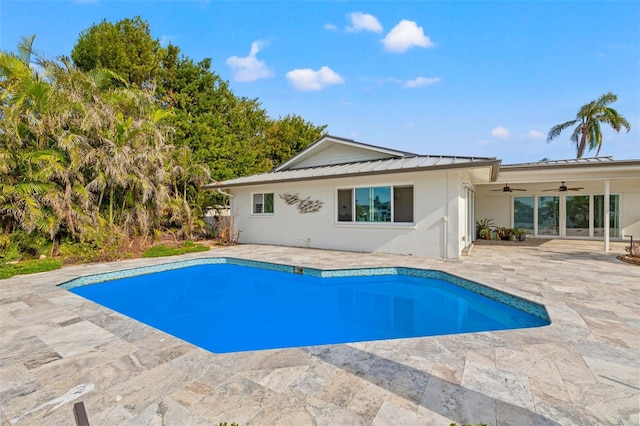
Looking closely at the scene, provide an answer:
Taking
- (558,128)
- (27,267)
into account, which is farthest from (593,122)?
(27,267)

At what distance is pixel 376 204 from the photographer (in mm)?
10797

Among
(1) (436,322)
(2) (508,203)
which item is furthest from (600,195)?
(1) (436,322)

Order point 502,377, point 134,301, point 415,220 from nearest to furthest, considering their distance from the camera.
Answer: point 502,377 → point 134,301 → point 415,220

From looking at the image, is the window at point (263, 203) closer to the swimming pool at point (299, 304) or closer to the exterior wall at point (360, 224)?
the exterior wall at point (360, 224)

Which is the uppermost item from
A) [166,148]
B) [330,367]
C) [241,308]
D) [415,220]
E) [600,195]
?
[166,148]

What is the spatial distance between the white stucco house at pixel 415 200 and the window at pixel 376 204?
0.11 ft

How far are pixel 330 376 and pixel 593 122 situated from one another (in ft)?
89.4

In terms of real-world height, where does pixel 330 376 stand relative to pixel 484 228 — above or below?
below

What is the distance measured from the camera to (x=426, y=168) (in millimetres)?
8805

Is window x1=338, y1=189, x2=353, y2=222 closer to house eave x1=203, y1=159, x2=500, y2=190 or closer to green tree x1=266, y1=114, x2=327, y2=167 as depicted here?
house eave x1=203, y1=159, x2=500, y2=190

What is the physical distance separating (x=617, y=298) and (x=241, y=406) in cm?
641

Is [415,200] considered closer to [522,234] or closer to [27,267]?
[522,234]

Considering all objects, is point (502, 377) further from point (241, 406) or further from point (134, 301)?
point (134, 301)

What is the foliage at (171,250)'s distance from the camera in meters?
10.8
